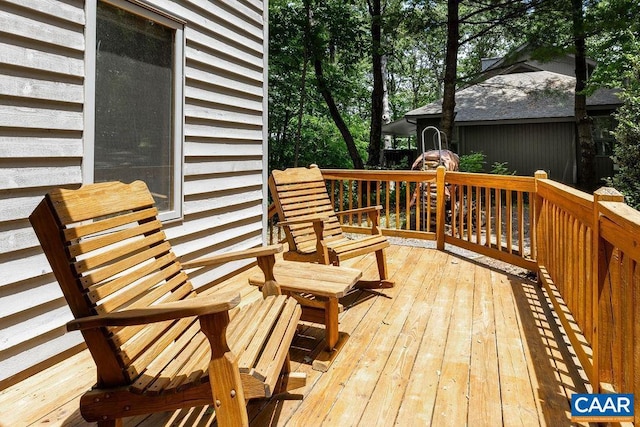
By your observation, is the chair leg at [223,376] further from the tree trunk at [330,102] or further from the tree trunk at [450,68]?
the tree trunk at [330,102]

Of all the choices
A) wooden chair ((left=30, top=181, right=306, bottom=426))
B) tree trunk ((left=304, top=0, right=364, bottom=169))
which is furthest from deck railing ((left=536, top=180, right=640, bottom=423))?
tree trunk ((left=304, top=0, right=364, bottom=169))

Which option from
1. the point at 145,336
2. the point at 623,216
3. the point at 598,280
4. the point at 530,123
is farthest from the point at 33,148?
the point at 530,123

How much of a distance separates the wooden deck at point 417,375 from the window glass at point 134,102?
125 centimetres

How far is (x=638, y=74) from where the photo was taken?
7039 mm

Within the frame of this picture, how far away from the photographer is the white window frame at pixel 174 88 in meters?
2.65

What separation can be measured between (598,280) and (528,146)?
12.5 m

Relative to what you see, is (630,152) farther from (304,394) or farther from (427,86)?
(427,86)

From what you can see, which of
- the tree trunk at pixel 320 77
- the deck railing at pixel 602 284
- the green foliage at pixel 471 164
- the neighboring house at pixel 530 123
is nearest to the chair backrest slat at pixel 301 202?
the deck railing at pixel 602 284

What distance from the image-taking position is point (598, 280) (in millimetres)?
2035

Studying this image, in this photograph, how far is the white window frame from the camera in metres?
2.65

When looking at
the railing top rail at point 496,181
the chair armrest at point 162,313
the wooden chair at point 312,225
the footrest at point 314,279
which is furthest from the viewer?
the railing top rail at point 496,181

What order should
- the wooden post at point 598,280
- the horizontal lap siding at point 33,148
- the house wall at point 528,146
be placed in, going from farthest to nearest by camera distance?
the house wall at point 528,146 < the horizontal lap siding at point 33,148 < the wooden post at point 598,280

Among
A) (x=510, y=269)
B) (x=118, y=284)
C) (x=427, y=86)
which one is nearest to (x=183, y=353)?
(x=118, y=284)

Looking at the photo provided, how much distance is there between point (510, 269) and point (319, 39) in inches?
389
